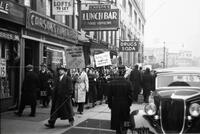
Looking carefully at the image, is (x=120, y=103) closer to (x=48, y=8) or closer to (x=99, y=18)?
(x=48, y=8)

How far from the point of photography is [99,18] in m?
22.4

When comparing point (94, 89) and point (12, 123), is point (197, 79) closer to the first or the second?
point (12, 123)

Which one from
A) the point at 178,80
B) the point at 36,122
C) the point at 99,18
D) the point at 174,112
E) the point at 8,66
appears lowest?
the point at 36,122

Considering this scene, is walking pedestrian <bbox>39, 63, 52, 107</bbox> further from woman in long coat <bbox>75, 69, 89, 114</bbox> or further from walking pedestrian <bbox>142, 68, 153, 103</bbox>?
walking pedestrian <bbox>142, 68, 153, 103</bbox>

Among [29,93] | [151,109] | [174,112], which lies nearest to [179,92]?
[174,112]

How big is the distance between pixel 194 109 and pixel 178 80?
1775 millimetres

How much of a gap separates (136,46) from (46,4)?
14.9 metres

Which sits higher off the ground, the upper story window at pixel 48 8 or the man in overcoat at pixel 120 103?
the upper story window at pixel 48 8

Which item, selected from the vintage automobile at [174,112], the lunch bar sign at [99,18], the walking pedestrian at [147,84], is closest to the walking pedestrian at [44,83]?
the walking pedestrian at [147,84]

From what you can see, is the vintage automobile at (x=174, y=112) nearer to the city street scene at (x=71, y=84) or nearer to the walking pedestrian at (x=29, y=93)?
the city street scene at (x=71, y=84)

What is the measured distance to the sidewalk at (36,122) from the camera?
10.3m

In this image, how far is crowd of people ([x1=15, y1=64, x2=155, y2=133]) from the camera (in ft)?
29.2

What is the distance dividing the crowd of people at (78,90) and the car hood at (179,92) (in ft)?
2.77

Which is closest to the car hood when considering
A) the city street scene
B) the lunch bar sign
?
the city street scene
